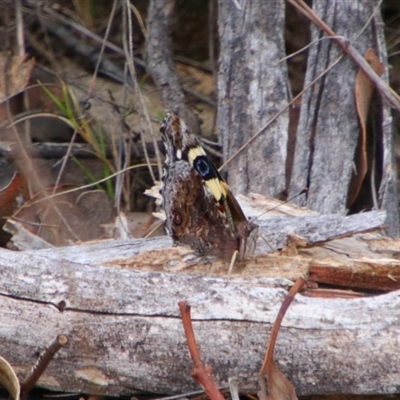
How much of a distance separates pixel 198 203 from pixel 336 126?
0.83 meters

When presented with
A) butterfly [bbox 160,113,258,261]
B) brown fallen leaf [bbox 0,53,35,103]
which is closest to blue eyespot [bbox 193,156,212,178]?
butterfly [bbox 160,113,258,261]

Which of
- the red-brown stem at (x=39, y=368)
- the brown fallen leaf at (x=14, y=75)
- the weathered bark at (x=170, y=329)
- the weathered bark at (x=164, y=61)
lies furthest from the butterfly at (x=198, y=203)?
the brown fallen leaf at (x=14, y=75)

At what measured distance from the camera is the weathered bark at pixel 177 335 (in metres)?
2.21

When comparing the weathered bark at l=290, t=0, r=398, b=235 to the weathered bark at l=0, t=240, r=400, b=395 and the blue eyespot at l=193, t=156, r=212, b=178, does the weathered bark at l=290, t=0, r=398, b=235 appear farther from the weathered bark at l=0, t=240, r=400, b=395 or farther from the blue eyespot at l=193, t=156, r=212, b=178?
the weathered bark at l=0, t=240, r=400, b=395

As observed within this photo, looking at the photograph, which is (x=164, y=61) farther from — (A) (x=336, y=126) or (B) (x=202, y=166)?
A: (B) (x=202, y=166)

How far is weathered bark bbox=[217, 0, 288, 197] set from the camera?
333 cm

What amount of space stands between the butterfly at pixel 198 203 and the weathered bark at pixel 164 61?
1.05 metres

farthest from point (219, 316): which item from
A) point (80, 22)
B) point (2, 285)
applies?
point (80, 22)

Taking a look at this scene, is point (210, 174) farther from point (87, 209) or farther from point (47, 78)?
point (47, 78)

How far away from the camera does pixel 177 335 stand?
225 centimetres

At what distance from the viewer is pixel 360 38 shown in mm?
3371

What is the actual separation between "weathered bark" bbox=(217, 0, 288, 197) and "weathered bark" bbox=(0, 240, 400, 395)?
1.07 meters

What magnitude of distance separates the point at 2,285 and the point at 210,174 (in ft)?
2.81

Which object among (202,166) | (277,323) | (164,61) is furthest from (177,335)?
(164,61)
